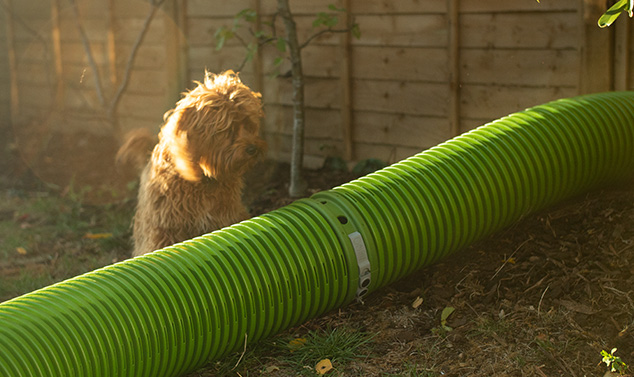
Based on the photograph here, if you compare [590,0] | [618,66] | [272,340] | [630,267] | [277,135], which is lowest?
[272,340]

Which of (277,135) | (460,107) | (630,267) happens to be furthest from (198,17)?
(630,267)

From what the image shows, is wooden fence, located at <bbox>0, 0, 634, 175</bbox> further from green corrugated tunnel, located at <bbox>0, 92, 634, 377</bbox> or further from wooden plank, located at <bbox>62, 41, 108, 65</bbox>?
green corrugated tunnel, located at <bbox>0, 92, 634, 377</bbox>

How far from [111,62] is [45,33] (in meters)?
1.79

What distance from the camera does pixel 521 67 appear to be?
19.7 feet

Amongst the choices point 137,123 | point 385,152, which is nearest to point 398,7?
point 385,152

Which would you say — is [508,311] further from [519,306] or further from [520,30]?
[520,30]

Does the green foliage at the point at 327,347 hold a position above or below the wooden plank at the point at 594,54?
below

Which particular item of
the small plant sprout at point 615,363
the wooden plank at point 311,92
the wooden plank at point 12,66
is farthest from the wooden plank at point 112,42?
the small plant sprout at point 615,363

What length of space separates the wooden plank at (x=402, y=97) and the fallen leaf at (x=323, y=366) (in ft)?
11.6

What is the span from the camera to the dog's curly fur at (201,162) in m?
4.68

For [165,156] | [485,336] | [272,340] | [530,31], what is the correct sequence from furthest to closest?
[530,31] → [165,156] → [272,340] → [485,336]

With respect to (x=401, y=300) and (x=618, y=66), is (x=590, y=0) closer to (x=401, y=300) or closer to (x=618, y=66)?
(x=618, y=66)

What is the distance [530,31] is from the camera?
5871 millimetres

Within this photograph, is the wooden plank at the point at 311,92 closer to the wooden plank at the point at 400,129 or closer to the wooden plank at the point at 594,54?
the wooden plank at the point at 400,129
